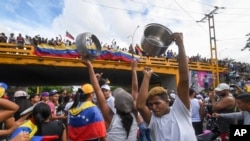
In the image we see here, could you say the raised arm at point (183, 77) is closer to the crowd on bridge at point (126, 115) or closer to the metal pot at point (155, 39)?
the crowd on bridge at point (126, 115)

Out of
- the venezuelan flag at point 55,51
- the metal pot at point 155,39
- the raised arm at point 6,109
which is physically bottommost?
the raised arm at point 6,109

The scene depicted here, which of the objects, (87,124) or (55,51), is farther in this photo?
(55,51)

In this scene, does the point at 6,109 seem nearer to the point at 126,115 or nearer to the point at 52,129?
the point at 52,129

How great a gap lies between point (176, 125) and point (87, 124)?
167cm

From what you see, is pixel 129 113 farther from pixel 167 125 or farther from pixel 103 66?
pixel 103 66

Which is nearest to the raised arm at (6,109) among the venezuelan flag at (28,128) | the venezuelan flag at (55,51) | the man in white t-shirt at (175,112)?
the venezuelan flag at (28,128)

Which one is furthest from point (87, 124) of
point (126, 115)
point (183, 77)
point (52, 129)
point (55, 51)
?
point (55, 51)

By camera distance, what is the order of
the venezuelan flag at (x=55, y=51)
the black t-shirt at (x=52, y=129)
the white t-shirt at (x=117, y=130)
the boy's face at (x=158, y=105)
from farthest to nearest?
1. the venezuelan flag at (x=55, y=51)
2. the black t-shirt at (x=52, y=129)
3. the white t-shirt at (x=117, y=130)
4. the boy's face at (x=158, y=105)

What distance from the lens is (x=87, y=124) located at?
381 centimetres

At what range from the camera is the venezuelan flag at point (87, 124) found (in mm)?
3785

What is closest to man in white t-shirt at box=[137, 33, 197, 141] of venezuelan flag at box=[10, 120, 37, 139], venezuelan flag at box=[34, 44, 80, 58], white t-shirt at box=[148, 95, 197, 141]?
white t-shirt at box=[148, 95, 197, 141]

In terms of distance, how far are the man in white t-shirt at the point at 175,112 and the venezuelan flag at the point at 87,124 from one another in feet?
4.32

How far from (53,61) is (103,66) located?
10.5ft

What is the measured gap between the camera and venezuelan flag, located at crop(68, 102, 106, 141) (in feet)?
12.4
